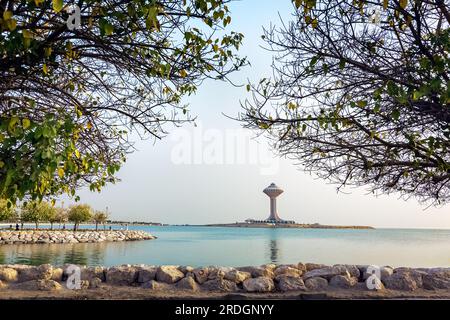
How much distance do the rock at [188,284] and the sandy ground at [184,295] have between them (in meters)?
0.20

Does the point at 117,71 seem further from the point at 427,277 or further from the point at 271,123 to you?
the point at 427,277

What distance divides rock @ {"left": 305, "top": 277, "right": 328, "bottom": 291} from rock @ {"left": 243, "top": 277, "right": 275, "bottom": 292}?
781 millimetres

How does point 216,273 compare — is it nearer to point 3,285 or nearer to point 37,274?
point 37,274

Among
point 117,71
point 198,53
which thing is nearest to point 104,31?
point 198,53

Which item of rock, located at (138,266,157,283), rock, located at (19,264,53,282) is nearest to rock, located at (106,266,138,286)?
rock, located at (138,266,157,283)

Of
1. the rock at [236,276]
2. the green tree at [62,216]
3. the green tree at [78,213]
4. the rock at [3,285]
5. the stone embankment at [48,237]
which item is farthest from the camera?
the green tree at [62,216]

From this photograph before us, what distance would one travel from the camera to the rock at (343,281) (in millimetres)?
8773

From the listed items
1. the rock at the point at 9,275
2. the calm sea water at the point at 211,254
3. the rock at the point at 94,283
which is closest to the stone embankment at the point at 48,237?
the calm sea water at the point at 211,254

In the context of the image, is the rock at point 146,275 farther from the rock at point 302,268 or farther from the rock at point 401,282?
the rock at point 401,282

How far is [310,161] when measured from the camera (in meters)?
A: 8.73

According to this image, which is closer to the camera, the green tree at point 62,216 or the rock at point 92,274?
the rock at point 92,274

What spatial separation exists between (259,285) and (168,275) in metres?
2.05

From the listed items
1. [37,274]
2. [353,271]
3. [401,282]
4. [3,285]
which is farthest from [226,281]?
[3,285]

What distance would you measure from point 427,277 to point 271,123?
5.15m
